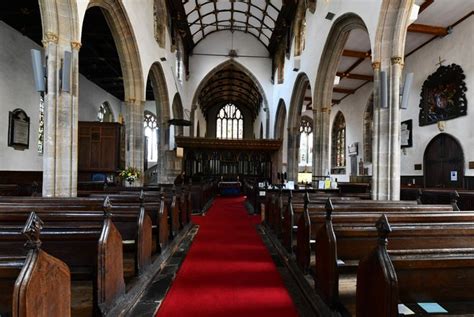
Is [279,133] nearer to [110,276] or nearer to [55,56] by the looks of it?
[55,56]

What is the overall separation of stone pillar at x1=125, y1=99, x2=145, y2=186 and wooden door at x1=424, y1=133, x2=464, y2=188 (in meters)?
9.19

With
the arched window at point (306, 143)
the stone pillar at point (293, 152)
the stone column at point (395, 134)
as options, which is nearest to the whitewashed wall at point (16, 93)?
the stone column at point (395, 134)

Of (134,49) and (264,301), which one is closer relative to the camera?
(264,301)

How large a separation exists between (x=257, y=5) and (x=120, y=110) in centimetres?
1041

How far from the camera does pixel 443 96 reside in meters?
8.67

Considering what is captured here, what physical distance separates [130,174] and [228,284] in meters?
5.87

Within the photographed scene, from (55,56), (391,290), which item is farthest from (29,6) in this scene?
(391,290)

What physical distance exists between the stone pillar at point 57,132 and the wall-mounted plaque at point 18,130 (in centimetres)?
456

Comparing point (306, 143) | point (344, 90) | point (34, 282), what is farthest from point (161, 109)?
point (306, 143)

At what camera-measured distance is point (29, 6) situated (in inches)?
290

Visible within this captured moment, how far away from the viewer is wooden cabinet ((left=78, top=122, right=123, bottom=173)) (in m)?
9.84

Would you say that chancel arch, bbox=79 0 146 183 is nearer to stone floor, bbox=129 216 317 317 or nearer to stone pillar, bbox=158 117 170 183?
stone pillar, bbox=158 117 170 183

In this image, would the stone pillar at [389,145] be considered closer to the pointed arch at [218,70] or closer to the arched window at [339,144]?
the arched window at [339,144]

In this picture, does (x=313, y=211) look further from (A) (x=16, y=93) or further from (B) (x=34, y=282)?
(A) (x=16, y=93)
